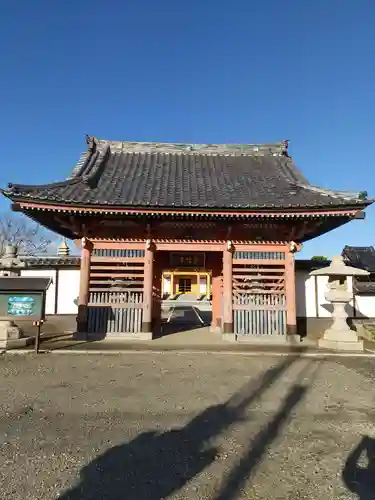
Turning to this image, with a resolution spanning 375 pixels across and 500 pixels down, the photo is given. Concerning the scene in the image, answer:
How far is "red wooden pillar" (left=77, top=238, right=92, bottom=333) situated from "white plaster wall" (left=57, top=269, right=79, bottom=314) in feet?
6.36

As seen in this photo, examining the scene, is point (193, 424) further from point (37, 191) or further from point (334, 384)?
point (37, 191)

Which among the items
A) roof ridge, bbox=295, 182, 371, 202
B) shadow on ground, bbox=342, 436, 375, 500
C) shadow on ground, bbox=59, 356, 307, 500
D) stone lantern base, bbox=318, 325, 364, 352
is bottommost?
shadow on ground, bbox=342, 436, 375, 500

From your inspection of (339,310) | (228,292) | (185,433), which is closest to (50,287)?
(228,292)

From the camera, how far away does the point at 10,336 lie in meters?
9.76

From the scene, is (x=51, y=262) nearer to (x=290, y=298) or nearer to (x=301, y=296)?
(x=290, y=298)

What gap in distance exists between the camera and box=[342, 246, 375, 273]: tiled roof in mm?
18953

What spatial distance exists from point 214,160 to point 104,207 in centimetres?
694

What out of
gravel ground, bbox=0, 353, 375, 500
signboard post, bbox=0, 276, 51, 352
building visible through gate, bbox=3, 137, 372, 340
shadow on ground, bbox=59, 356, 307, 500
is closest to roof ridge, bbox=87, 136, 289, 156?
building visible through gate, bbox=3, 137, 372, 340

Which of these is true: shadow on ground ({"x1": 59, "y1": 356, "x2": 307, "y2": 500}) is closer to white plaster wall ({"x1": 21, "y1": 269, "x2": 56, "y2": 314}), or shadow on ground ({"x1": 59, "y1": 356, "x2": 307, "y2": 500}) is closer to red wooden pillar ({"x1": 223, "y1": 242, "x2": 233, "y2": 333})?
red wooden pillar ({"x1": 223, "y1": 242, "x2": 233, "y2": 333})

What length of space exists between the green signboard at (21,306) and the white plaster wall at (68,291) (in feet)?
12.0

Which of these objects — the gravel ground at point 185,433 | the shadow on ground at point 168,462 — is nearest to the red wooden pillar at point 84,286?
the gravel ground at point 185,433

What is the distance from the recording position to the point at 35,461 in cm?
339

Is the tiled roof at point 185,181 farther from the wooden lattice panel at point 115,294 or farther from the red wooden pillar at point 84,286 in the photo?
the wooden lattice panel at point 115,294

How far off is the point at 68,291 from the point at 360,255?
16797 mm
